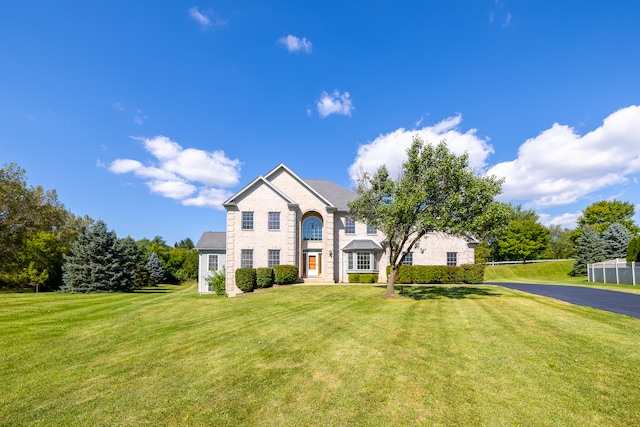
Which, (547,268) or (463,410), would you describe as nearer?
(463,410)

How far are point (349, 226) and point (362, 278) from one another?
189 inches

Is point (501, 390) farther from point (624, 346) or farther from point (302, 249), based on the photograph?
point (302, 249)

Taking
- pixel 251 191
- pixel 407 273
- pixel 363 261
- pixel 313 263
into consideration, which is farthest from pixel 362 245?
pixel 251 191

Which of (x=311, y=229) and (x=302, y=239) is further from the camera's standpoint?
(x=311, y=229)

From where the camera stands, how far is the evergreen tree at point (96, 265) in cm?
3170

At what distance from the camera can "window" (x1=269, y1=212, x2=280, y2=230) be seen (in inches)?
1042

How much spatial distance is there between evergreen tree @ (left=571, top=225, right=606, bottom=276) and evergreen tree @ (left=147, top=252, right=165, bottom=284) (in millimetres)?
62126

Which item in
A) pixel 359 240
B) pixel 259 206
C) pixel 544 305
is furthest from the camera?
pixel 359 240

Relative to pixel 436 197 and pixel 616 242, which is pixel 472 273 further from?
pixel 616 242

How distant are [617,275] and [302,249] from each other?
28030 millimetres

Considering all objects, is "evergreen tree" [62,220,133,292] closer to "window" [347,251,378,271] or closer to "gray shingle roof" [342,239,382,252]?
"gray shingle roof" [342,239,382,252]

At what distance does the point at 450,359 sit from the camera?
710 cm

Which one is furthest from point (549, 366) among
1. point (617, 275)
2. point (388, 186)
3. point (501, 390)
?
point (617, 275)

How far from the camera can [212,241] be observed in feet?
98.1
